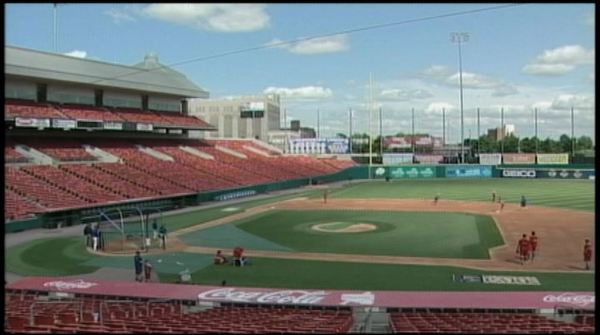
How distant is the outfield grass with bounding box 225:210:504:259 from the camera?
1101 inches

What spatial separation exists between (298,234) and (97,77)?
3041 centimetres

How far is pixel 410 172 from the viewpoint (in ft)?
281

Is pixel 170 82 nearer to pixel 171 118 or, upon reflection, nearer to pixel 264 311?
pixel 171 118

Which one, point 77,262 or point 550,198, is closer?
point 77,262

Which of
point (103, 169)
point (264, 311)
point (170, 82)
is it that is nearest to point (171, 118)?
point (170, 82)

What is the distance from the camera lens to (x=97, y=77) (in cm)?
5406

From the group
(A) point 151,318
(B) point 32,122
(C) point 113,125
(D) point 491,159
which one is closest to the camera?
(A) point 151,318

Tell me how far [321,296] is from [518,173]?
2867 inches

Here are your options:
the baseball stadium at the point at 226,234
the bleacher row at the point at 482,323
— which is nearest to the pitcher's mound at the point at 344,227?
the baseball stadium at the point at 226,234

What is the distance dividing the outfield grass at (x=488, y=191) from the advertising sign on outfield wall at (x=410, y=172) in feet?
9.27

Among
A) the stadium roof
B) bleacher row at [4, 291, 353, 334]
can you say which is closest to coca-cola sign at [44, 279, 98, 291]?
bleacher row at [4, 291, 353, 334]

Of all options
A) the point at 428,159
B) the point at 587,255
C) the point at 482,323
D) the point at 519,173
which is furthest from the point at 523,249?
the point at 428,159

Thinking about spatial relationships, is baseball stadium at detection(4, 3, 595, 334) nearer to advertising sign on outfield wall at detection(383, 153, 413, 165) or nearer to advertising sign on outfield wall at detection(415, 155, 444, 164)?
advertising sign on outfield wall at detection(383, 153, 413, 165)

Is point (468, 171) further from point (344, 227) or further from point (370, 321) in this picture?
point (370, 321)
